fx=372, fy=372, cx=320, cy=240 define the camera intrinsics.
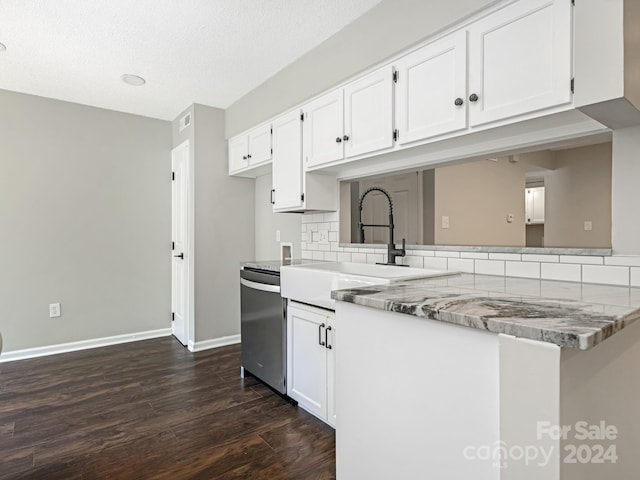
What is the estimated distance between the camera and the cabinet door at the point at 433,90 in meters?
1.72

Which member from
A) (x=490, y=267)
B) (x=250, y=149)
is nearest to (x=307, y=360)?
(x=490, y=267)

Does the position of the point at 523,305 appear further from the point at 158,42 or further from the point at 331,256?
the point at 158,42

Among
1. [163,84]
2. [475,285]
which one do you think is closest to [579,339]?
[475,285]

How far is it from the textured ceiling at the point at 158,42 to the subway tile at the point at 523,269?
163 cm

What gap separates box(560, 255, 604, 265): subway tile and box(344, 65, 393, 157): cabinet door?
1.00 m

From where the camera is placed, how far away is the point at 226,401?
2.52 metres

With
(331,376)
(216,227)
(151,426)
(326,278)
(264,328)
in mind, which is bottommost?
(151,426)

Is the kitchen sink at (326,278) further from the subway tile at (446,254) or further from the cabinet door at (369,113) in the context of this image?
the cabinet door at (369,113)

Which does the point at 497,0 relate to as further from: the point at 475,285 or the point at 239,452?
the point at 239,452

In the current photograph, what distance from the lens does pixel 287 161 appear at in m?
2.87

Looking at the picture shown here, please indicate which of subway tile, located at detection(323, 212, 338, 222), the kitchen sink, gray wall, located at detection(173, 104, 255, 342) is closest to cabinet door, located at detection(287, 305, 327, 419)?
the kitchen sink

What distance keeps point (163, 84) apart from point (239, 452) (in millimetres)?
2922

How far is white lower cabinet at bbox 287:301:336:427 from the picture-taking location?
209cm

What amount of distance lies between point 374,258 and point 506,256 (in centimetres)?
94
